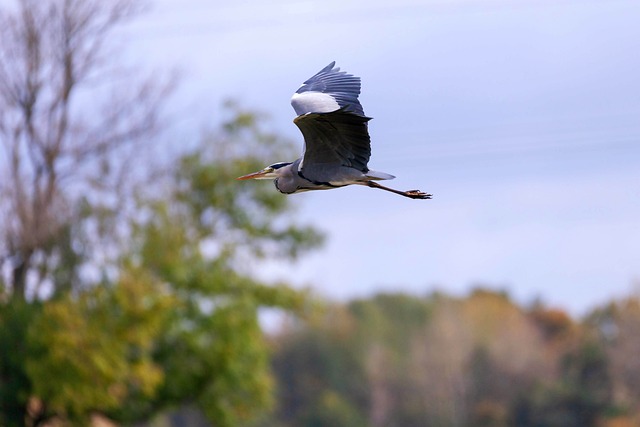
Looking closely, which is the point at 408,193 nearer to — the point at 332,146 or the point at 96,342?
the point at 332,146

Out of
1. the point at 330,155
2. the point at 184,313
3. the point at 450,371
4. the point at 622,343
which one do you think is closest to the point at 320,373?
the point at 450,371

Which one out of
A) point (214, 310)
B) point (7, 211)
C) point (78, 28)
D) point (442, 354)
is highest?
point (78, 28)

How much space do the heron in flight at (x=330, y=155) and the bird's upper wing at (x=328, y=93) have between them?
0.02 m

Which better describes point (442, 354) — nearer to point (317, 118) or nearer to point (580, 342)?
point (580, 342)

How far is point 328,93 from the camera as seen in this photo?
808 centimetres

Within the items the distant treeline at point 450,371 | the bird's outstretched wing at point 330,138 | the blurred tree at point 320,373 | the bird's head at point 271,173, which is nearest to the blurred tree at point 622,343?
the distant treeline at point 450,371

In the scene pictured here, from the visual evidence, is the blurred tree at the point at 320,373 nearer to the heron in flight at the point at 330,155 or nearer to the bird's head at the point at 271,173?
the bird's head at the point at 271,173

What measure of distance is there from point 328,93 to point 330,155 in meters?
0.80

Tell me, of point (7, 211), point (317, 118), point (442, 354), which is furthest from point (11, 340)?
point (442, 354)

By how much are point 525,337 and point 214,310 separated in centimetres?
2451

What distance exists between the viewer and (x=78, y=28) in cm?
2731

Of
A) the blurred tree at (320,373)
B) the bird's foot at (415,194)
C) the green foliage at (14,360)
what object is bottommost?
the blurred tree at (320,373)

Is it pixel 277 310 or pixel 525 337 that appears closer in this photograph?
pixel 277 310

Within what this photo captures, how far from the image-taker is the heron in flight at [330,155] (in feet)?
23.6
